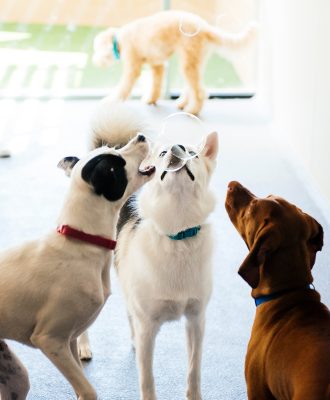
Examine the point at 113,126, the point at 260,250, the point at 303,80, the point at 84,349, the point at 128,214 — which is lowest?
the point at 84,349

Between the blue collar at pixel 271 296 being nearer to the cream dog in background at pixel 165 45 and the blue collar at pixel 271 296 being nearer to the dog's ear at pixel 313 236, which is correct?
the dog's ear at pixel 313 236

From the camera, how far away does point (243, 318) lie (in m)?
2.29

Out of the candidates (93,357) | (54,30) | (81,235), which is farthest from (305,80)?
(54,30)

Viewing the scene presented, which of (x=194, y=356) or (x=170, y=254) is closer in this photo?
(x=170, y=254)

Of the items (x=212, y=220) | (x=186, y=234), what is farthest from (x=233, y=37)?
(x=186, y=234)

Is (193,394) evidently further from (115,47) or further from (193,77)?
(115,47)

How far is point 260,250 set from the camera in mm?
1445

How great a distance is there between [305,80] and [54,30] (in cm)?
298

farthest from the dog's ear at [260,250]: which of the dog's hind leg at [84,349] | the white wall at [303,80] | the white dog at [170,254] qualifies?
the white wall at [303,80]

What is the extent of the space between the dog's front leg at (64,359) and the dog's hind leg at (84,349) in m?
0.55

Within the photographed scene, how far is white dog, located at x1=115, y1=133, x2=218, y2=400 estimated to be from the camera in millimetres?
1681

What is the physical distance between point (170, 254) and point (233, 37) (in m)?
3.04

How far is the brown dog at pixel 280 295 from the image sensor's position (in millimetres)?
1417

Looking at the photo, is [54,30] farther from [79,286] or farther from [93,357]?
[79,286]
